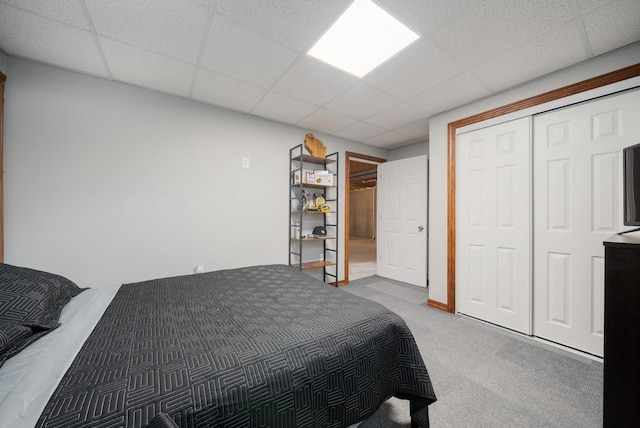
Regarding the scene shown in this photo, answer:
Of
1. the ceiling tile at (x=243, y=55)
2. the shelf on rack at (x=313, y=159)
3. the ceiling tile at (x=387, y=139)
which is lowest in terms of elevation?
the shelf on rack at (x=313, y=159)

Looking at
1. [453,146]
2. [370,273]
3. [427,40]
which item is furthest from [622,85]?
[370,273]

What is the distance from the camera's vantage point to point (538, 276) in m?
2.24

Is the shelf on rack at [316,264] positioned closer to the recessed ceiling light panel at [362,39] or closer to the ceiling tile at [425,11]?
the recessed ceiling light panel at [362,39]

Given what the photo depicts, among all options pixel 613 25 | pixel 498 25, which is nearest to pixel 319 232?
pixel 498 25

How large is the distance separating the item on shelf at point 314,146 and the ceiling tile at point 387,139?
0.94 m

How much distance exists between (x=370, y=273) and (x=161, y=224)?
11.7 feet

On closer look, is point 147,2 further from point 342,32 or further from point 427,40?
point 427,40

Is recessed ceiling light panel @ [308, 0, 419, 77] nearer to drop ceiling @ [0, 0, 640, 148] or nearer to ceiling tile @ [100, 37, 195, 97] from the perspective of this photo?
drop ceiling @ [0, 0, 640, 148]

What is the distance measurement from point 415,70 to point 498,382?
2.54 m

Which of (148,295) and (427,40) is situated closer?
(148,295)

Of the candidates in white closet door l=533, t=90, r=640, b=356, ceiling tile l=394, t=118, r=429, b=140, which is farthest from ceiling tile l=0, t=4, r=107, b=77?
white closet door l=533, t=90, r=640, b=356

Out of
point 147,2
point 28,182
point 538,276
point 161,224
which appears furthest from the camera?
point 161,224

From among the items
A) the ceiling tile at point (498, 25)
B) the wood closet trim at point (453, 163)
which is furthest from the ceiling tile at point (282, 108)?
the wood closet trim at point (453, 163)

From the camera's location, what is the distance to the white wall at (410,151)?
4.09m
